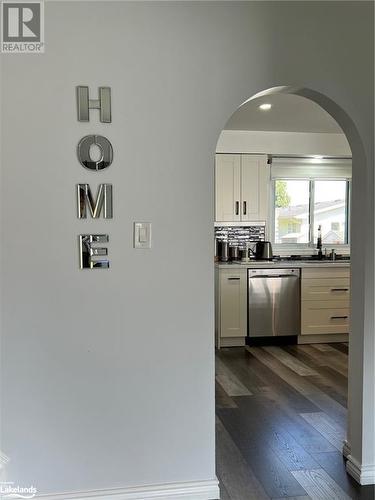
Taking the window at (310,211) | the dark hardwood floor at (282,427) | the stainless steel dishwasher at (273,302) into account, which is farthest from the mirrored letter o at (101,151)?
the window at (310,211)

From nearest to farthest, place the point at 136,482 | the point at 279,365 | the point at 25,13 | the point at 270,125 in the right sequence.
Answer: the point at 25,13 < the point at 136,482 < the point at 279,365 < the point at 270,125

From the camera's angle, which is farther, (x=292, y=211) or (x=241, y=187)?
(x=292, y=211)

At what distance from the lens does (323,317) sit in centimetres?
546

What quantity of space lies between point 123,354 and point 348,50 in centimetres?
187

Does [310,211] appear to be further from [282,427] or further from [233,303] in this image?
[282,427]

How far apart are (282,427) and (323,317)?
2554 mm

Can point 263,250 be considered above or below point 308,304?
above

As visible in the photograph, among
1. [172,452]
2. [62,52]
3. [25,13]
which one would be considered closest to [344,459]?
[172,452]

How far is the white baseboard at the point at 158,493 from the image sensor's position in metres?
2.19

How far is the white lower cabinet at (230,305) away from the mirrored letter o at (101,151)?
10.6 ft

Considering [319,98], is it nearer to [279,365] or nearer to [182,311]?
[182,311]

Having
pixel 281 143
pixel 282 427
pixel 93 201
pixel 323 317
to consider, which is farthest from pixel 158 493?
pixel 281 143

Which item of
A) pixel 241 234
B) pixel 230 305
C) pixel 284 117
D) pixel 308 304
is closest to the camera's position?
pixel 284 117

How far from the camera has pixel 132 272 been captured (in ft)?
7.28
